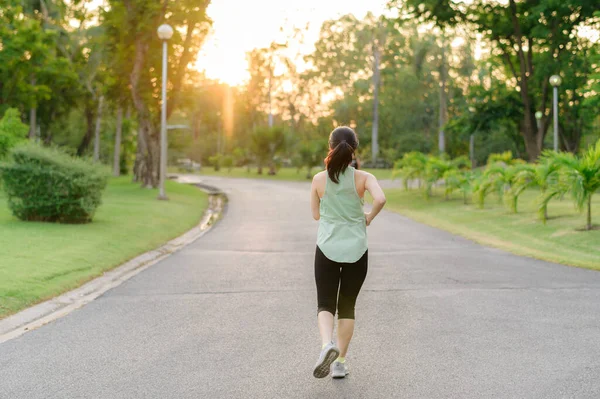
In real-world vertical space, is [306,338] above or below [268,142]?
below

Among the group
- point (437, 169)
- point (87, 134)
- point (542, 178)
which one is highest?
point (87, 134)

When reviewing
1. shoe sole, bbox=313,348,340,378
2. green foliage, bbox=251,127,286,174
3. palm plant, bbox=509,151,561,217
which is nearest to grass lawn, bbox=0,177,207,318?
shoe sole, bbox=313,348,340,378

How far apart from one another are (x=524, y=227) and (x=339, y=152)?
13665 mm

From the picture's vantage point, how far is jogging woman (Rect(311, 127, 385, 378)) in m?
5.20

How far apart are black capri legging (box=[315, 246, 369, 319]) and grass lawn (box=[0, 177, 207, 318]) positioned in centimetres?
421

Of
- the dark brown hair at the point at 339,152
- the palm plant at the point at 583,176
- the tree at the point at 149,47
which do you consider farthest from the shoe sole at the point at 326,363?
the tree at the point at 149,47

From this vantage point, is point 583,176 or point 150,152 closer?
point 583,176

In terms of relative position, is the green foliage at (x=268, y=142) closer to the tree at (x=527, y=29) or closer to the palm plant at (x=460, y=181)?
the tree at (x=527, y=29)

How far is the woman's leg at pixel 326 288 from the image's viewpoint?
5262 millimetres

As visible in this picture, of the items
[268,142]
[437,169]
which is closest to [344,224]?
[437,169]

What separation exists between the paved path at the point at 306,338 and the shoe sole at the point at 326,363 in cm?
14

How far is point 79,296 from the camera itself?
916 centimetres

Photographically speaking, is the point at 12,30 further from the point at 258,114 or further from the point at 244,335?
the point at 258,114

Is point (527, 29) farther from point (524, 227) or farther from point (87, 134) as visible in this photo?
point (87, 134)
